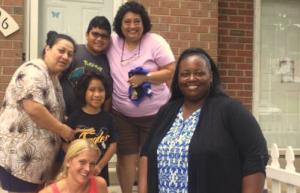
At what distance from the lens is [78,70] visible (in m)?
3.89

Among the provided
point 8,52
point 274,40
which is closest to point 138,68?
point 8,52

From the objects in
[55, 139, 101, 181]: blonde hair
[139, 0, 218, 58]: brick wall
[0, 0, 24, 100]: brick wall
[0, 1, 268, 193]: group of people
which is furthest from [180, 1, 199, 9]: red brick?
[55, 139, 101, 181]: blonde hair

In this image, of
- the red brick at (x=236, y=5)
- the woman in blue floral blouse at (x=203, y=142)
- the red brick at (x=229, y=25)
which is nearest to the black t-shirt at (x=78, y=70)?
the woman in blue floral blouse at (x=203, y=142)

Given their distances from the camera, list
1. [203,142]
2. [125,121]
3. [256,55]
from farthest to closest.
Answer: [256,55] < [125,121] < [203,142]

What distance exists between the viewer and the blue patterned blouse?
271 cm

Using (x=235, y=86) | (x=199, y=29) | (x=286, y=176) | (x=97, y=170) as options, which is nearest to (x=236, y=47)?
(x=235, y=86)

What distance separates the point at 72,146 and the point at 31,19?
3.25 m

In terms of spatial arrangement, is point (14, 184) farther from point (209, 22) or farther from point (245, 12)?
point (245, 12)

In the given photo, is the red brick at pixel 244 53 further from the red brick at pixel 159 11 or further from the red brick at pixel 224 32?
the red brick at pixel 159 11

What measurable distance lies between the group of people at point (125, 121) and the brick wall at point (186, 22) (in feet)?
7.71

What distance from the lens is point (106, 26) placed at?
4059 mm

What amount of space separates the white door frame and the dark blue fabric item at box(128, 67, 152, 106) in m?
2.45

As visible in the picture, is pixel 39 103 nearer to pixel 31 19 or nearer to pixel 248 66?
pixel 31 19

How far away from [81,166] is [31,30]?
3307 mm
